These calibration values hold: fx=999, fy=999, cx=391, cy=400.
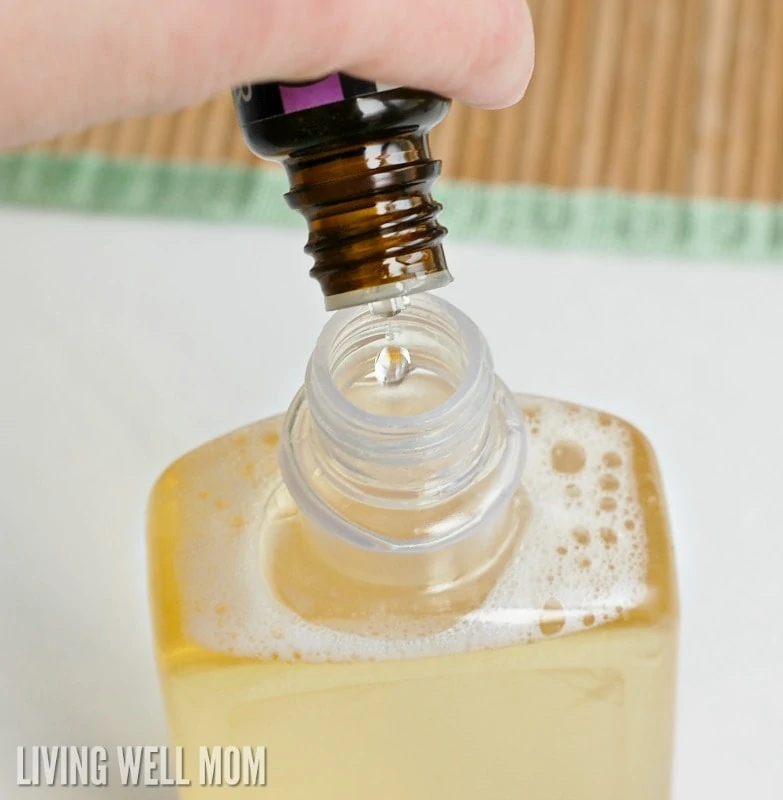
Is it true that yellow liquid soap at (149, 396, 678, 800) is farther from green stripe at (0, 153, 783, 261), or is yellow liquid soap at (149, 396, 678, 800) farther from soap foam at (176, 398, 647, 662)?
green stripe at (0, 153, 783, 261)

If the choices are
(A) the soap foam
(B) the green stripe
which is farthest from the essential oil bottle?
(B) the green stripe

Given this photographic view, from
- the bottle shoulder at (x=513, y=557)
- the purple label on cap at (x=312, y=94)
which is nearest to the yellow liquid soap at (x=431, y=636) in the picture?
the bottle shoulder at (x=513, y=557)

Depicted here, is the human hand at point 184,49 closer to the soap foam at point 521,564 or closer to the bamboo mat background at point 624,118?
the soap foam at point 521,564

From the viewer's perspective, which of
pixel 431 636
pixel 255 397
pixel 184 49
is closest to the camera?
pixel 184 49

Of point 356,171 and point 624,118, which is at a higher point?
point 624,118

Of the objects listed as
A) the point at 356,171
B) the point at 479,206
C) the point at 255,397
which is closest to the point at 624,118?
the point at 479,206

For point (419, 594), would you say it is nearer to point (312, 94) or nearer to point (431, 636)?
point (431, 636)

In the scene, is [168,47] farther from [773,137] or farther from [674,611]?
[773,137]
